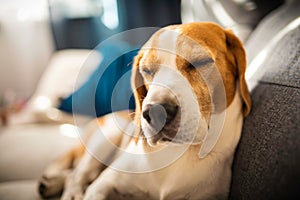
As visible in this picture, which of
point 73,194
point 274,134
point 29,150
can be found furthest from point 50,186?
point 274,134

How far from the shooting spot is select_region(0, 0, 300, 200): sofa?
1.59 feet

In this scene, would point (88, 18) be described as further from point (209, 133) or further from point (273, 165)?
point (273, 165)

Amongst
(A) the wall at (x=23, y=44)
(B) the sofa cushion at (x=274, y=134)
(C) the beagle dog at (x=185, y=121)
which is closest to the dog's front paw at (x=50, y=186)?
(C) the beagle dog at (x=185, y=121)

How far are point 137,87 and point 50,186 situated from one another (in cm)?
38

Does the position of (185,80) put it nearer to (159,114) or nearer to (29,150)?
(159,114)

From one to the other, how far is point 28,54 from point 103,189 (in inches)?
84.8

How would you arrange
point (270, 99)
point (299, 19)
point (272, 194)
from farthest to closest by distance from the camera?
point (299, 19)
point (270, 99)
point (272, 194)

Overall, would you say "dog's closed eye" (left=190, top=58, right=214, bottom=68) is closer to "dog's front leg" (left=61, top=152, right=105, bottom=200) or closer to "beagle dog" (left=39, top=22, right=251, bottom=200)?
"beagle dog" (left=39, top=22, right=251, bottom=200)

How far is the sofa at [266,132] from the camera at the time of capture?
48 centimetres

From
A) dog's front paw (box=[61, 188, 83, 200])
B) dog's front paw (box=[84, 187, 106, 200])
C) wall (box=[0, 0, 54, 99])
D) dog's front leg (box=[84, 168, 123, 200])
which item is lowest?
Result: wall (box=[0, 0, 54, 99])

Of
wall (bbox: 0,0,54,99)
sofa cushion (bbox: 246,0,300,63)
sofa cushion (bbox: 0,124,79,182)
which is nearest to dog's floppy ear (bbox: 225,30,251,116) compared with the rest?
sofa cushion (bbox: 246,0,300,63)

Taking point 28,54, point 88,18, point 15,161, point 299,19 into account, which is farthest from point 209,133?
point 28,54

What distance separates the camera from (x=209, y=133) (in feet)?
2.23

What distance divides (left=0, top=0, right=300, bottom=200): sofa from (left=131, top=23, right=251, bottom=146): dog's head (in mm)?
73
